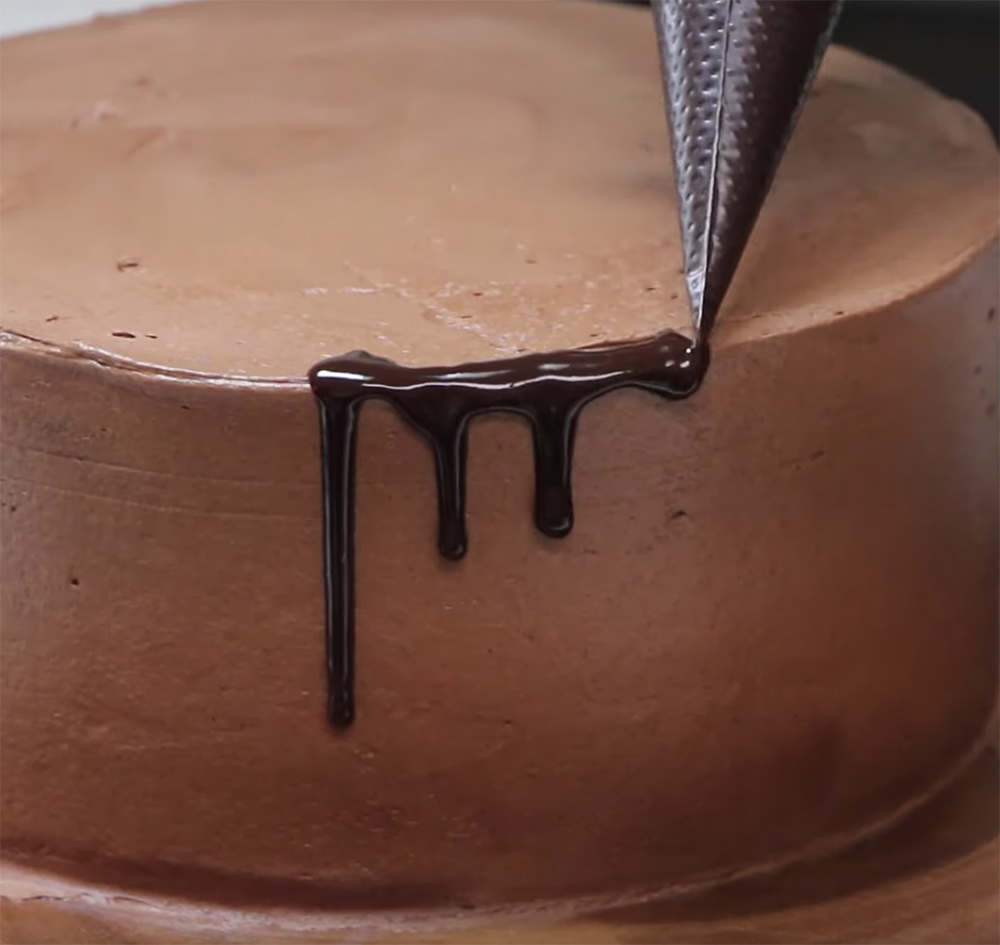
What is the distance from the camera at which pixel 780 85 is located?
3.06 ft

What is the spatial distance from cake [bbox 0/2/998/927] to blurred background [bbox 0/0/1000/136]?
0.90m

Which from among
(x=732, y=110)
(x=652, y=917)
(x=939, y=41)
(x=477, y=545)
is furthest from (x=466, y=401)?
(x=939, y=41)

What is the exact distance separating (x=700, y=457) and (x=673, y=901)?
0.99ft

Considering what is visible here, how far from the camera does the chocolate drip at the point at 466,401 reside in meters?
0.88

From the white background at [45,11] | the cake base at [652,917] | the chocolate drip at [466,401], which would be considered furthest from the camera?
the white background at [45,11]

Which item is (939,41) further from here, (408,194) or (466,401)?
(466,401)

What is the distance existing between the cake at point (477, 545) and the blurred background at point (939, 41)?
0.90 metres

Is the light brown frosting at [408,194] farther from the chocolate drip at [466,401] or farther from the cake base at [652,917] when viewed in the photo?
the cake base at [652,917]

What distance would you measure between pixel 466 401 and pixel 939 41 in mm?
1331

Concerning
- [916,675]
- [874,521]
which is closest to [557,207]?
[874,521]

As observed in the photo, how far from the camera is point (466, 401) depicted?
2.88 feet

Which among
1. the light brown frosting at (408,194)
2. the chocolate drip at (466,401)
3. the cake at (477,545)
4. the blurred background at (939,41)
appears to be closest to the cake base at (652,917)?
the cake at (477,545)

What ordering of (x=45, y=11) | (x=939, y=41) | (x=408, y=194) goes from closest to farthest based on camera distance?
(x=408, y=194)
(x=939, y=41)
(x=45, y=11)

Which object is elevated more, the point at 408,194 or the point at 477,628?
the point at 408,194
